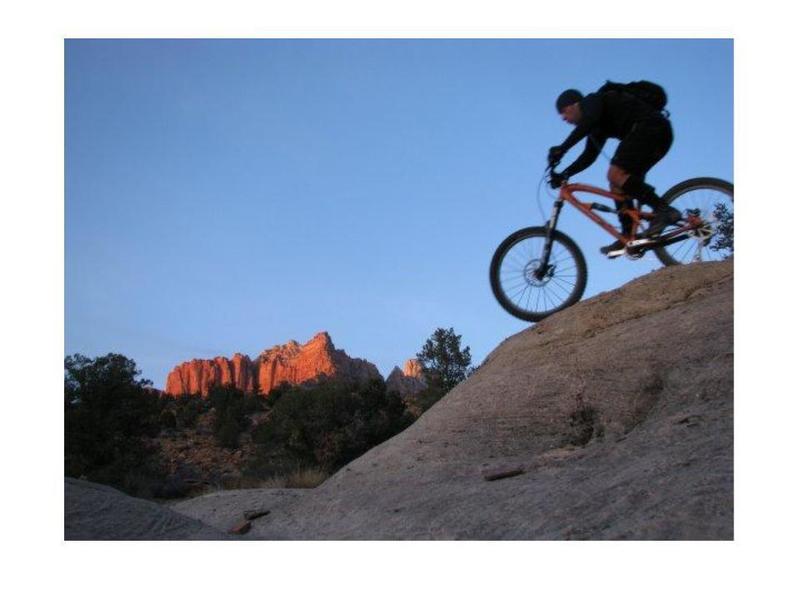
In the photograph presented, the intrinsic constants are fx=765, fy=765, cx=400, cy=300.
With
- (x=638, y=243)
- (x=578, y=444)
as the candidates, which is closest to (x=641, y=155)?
(x=638, y=243)

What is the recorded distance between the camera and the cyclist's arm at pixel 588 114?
7.96 metres

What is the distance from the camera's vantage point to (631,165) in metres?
8.04

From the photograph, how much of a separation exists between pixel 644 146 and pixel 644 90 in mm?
644

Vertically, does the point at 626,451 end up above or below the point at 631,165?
below

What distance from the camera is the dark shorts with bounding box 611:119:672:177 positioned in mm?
7906

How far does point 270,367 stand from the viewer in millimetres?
55156

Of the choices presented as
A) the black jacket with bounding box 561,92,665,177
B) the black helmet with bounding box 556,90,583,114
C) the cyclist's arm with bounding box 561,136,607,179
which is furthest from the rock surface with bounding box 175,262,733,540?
the black helmet with bounding box 556,90,583,114

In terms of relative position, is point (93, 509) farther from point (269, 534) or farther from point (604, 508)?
point (604, 508)

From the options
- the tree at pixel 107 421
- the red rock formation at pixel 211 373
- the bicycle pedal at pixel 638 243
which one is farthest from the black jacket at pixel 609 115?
the red rock formation at pixel 211 373

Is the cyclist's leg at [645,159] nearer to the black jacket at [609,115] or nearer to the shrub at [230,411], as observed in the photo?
the black jacket at [609,115]

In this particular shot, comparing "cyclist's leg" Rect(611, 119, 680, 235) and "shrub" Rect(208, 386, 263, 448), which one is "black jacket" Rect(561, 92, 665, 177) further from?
"shrub" Rect(208, 386, 263, 448)

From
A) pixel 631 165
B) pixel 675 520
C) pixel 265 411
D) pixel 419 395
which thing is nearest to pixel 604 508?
pixel 675 520

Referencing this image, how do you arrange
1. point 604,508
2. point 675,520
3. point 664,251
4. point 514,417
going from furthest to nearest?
point 664,251 → point 514,417 → point 604,508 → point 675,520

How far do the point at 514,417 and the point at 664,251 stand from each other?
278 centimetres
